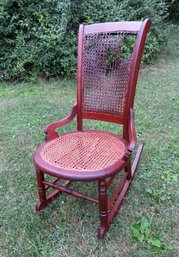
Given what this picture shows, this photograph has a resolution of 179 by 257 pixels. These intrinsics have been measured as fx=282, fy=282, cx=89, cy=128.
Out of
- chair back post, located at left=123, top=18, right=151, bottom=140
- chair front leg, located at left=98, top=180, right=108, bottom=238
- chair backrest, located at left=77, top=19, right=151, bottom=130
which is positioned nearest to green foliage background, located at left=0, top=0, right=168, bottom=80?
chair backrest, located at left=77, top=19, right=151, bottom=130

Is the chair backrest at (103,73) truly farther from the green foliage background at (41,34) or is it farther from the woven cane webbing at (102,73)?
the green foliage background at (41,34)

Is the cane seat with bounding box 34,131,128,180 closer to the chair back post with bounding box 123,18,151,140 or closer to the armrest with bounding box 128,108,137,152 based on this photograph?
the armrest with bounding box 128,108,137,152

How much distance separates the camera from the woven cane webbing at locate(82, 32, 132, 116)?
6.02 feet

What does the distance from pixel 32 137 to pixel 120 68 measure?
46.6 inches

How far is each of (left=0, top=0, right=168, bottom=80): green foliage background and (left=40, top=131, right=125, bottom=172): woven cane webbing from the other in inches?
100

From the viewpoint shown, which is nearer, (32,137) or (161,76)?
(32,137)

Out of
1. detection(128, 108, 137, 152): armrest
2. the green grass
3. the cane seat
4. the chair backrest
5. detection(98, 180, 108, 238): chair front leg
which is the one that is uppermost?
the chair backrest

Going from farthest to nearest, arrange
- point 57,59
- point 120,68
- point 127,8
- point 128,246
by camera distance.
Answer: point 127,8
point 57,59
point 120,68
point 128,246

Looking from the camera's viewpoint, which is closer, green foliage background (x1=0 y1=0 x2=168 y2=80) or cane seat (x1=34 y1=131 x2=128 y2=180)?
cane seat (x1=34 y1=131 x2=128 y2=180)

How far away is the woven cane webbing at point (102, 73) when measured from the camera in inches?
72.2

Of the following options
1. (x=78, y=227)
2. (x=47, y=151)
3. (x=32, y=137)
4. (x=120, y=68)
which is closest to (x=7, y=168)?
(x=32, y=137)

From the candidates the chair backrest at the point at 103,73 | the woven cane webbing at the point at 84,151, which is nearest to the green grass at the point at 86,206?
the woven cane webbing at the point at 84,151

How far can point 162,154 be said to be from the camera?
2.26 meters

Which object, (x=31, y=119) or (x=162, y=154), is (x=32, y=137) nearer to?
(x=31, y=119)
